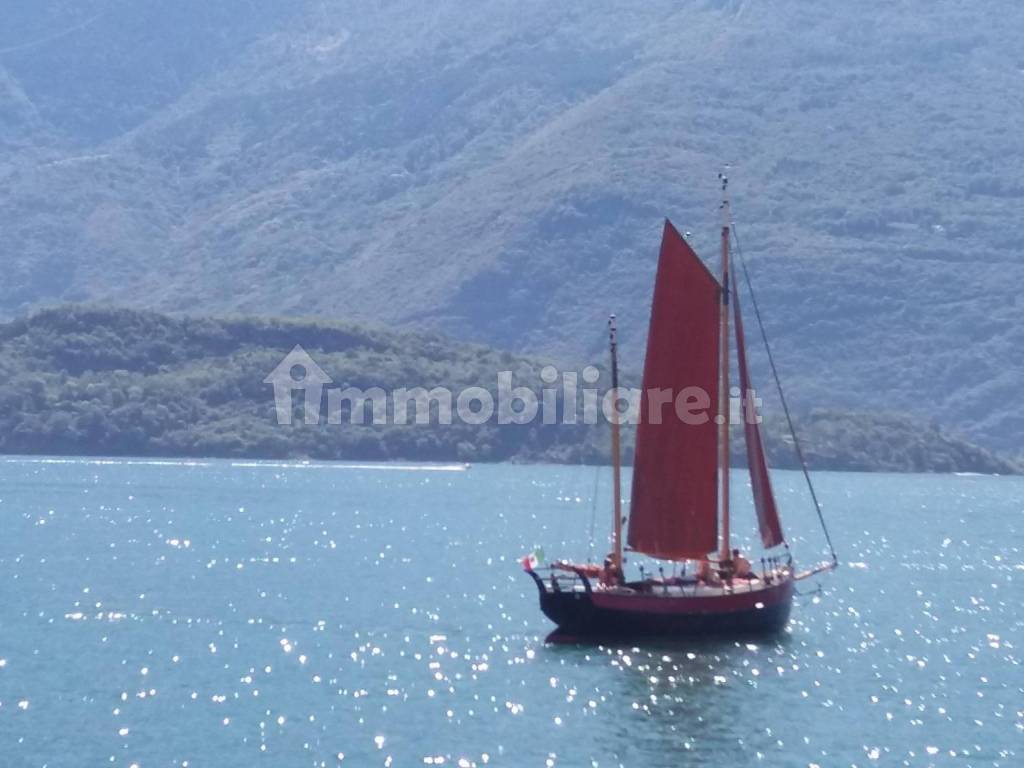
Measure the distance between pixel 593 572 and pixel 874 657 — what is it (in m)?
7.90

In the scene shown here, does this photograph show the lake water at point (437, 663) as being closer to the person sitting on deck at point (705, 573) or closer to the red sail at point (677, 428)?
the person sitting on deck at point (705, 573)

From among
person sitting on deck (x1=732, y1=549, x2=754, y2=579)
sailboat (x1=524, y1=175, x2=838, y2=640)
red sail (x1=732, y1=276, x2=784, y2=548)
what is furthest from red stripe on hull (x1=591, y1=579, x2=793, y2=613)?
red sail (x1=732, y1=276, x2=784, y2=548)

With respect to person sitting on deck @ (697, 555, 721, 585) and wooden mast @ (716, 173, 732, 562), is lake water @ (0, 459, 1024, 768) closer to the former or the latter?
person sitting on deck @ (697, 555, 721, 585)

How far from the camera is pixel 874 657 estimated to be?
196 feet

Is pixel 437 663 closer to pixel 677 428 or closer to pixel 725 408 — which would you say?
pixel 677 428

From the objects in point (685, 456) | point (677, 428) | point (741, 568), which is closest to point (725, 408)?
point (677, 428)

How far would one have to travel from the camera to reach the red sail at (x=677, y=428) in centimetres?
6053

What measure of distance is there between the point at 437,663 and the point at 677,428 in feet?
32.7

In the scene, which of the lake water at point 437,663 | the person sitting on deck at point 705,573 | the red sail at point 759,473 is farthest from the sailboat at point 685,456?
the lake water at point 437,663

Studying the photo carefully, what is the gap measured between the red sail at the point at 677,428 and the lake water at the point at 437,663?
353 centimetres

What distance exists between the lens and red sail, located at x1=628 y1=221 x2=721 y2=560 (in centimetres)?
6053

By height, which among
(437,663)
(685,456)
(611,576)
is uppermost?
(685,456)

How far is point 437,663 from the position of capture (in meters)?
55.6

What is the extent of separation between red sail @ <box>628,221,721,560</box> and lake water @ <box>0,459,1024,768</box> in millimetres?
3532
